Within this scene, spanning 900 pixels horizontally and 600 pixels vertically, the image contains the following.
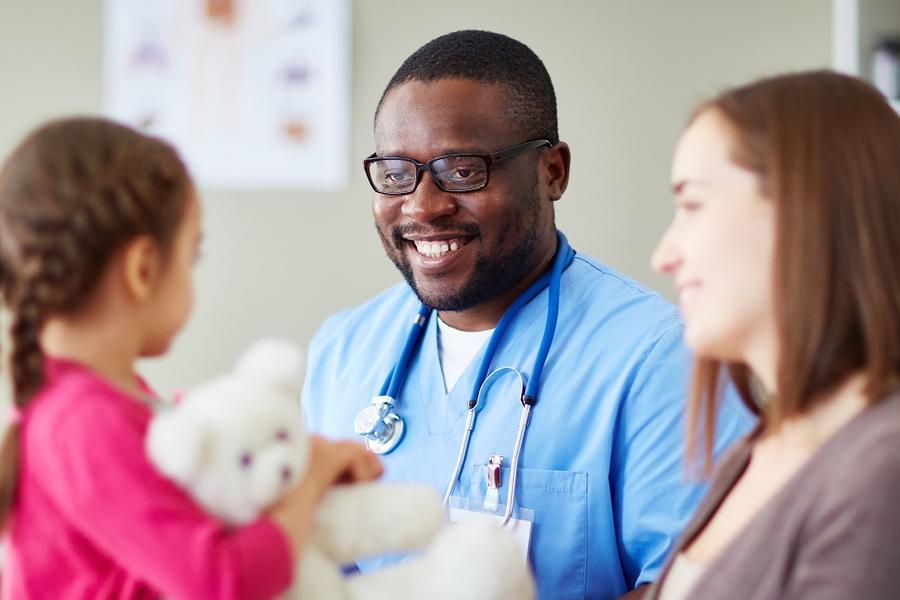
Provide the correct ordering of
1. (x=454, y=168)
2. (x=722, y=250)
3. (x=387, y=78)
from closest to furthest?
(x=722, y=250)
(x=454, y=168)
(x=387, y=78)

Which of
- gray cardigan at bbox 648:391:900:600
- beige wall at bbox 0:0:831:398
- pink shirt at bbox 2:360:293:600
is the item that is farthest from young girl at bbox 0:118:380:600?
beige wall at bbox 0:0:831:398

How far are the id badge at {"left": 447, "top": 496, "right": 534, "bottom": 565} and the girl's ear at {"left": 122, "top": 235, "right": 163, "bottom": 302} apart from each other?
0.66 meters

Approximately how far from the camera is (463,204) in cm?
150

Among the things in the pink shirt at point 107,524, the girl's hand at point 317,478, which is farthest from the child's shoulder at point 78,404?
the girl's hand at point 317,478

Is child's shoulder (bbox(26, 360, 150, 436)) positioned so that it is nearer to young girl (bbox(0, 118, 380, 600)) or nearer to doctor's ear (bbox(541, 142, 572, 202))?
young girl (bbox(0, 118, 380, 600))

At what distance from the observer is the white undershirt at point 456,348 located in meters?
1.54

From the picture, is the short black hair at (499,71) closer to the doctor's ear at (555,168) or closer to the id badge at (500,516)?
the doctor's ear at (555,168)

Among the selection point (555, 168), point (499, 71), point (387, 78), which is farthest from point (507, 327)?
point (387, 78)

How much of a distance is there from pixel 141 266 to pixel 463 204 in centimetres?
75

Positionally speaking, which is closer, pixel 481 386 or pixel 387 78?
pixel 481 386

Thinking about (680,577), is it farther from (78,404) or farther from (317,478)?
(78,404)

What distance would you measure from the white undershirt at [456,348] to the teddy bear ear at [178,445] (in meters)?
0.78

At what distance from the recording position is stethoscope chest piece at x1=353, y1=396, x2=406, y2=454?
1.48 meters

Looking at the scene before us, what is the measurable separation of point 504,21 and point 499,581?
2018 mm
